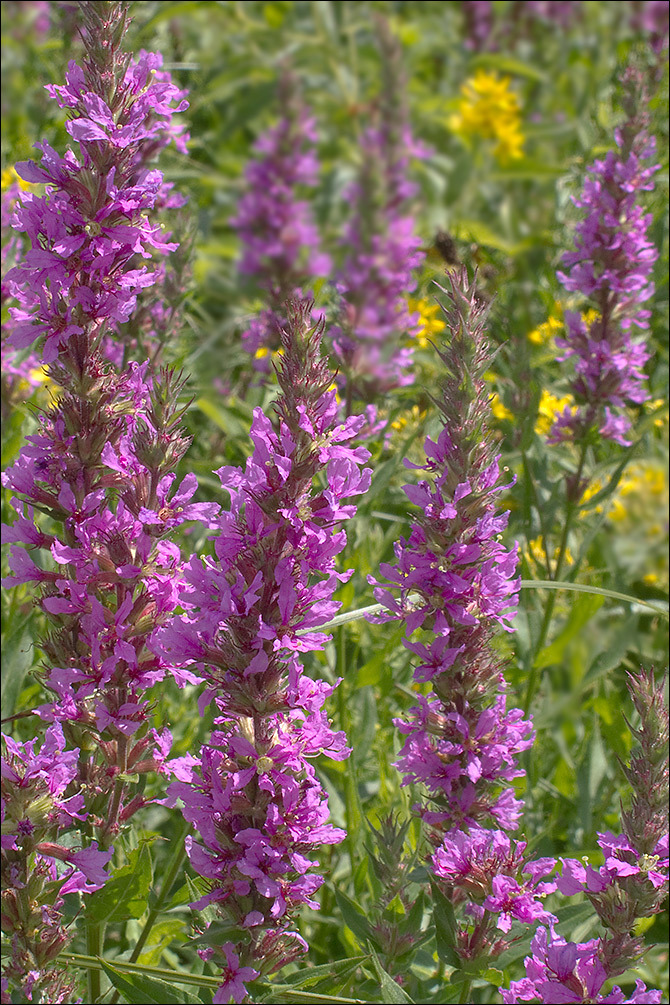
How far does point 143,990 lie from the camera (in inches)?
58.4

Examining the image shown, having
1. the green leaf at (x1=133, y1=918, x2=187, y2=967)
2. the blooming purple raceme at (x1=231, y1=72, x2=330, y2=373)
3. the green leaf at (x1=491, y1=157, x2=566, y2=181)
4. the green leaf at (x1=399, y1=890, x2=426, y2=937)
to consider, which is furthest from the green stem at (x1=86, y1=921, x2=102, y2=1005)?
the green leaf at (x1=491, y1=157, x2=566, y2=181)

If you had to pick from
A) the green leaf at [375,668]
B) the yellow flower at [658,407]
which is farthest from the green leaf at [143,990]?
the yellow flower at [658,407]

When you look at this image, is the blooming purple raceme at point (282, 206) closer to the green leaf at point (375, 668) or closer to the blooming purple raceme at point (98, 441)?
the green leaf at point (375, 668)

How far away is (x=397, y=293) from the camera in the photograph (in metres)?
3.81

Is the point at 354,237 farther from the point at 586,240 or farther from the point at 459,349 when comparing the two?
the point at 459,349

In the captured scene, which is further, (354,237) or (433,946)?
(354,237)

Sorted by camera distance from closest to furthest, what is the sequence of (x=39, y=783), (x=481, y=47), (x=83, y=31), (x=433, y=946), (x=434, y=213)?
(x=39, y=783) → (x=83, y=31) → (x=433, y=946) → (x=434, y=213) → (x=481, y=47)

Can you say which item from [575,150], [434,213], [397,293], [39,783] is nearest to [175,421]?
[39,783]

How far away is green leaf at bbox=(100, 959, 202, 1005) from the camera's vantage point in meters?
1.46

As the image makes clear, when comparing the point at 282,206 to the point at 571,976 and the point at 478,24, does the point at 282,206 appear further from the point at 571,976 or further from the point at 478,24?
the point at 571,976

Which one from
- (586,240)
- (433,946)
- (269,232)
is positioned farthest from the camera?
(269,232)

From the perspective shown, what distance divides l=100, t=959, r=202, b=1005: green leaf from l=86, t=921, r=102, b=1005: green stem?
34 centimetres

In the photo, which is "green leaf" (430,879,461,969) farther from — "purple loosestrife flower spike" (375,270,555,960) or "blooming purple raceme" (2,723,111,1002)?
"blooming purple raceme" (2,723,111,1002)

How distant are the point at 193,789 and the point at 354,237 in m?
3.15
